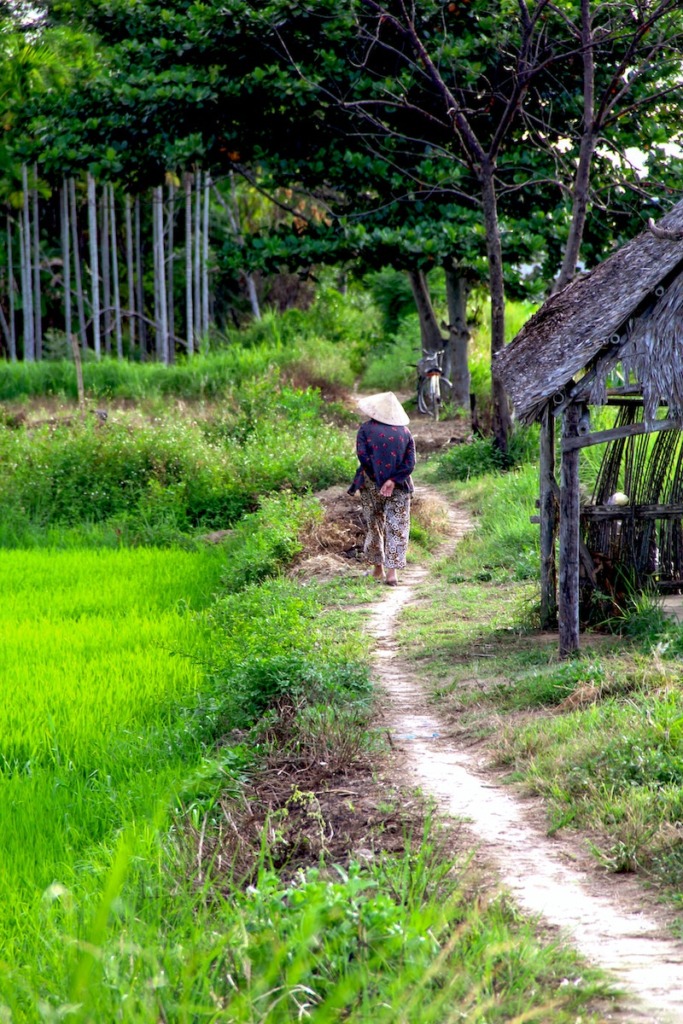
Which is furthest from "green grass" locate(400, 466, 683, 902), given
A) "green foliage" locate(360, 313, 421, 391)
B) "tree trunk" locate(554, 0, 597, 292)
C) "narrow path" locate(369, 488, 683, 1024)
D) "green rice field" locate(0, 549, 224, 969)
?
"green foliage" locate(360, 313, 421, 391)

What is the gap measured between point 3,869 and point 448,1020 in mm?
1866

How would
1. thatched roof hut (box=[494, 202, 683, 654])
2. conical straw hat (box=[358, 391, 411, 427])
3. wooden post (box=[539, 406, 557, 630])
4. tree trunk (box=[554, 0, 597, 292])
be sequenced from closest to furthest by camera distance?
thatched roof hut (box=[494, 202, 683, 654]) → wooden post (box=[539, 406, 557, 630]) → conical straw hat (box=[358, 391, 411, 427]) → tree trunk (box=[554, 0, 597, 292])

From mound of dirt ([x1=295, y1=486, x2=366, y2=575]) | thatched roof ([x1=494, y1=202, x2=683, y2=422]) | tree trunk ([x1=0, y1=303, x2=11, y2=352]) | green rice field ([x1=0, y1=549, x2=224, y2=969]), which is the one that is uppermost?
tree trunk ([x1=0, y1=303, x2=11, y2=352])

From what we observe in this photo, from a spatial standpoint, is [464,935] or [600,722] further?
[600,722]

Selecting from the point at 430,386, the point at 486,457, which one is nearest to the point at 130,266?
the point at 430,386

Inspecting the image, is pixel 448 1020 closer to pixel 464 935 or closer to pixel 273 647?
pixel 464 935

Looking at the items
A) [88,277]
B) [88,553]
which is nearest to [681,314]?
[88,553]

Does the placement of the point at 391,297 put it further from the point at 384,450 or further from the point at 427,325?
the point at 384,450

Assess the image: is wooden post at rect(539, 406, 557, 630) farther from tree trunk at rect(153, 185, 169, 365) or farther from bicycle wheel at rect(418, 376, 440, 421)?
tree trunk at rect(153, 185, 169, 365)

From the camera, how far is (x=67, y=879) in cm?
409

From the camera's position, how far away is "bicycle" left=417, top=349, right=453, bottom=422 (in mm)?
19184

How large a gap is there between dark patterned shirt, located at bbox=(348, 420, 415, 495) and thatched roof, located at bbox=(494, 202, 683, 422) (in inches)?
42.8

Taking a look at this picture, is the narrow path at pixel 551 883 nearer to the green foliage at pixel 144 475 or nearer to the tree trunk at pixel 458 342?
the green foliage at pixel 144 475

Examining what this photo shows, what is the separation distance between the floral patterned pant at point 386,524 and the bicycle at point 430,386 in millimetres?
9103
